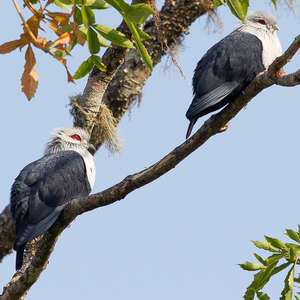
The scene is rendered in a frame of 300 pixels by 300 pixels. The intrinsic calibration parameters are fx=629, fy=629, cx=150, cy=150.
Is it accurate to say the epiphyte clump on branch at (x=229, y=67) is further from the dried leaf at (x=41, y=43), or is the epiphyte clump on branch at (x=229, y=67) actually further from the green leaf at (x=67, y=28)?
the green leaf at (x=67, y=28)

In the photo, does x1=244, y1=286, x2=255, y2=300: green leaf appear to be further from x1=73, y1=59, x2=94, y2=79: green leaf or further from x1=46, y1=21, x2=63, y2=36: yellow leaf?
x1=46, y1=21, x2=63, y2=36: yellow leaf

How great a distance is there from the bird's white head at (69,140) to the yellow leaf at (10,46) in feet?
11.3

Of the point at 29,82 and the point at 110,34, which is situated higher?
the point at 29,82

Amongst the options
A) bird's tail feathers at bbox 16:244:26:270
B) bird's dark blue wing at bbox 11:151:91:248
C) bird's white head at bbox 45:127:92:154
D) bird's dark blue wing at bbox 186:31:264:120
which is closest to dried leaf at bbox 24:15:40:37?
bird's dark blue wing at bbox 186:31:264:120

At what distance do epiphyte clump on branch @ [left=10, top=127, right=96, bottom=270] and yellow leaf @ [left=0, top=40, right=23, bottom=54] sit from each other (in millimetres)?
2431

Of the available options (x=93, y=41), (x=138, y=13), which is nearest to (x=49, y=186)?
(x=93, y=41)

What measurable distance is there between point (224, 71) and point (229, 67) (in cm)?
5

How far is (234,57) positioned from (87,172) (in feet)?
6.29

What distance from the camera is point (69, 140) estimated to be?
6.43 meters

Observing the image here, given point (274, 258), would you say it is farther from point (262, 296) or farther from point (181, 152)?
point (181, 152)

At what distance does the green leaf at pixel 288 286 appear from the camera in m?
2.89

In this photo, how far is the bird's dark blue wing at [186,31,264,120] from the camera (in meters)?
4.79

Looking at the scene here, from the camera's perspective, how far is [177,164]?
3.87 meters

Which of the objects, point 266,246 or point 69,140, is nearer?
point 266,246
